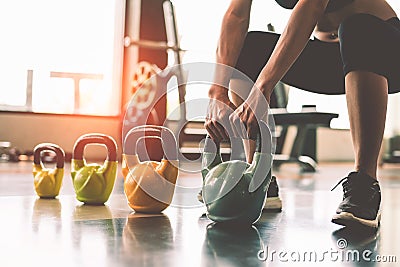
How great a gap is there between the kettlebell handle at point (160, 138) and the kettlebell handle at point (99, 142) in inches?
4.6

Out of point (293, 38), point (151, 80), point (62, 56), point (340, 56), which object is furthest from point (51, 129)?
point (293, 38)

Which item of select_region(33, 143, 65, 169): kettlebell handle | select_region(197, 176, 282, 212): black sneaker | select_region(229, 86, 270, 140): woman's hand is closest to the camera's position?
select_region(229, 86, 270, 140): woman's hand

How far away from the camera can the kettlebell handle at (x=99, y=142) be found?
1.34 metres

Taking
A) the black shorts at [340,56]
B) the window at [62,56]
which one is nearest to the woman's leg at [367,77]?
the black shorts at [340,56]

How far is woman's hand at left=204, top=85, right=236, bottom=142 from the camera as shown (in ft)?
3.34

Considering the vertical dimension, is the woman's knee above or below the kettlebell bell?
above

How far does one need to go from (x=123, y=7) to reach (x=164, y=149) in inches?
130

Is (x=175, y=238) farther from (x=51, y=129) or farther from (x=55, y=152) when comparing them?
(x=51, y=129)

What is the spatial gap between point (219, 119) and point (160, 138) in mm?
236

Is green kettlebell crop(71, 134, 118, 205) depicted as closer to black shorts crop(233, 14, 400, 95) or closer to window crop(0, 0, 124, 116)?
black shorts crop(233, 14, 400, 95)

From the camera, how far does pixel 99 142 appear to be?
1.45 metres

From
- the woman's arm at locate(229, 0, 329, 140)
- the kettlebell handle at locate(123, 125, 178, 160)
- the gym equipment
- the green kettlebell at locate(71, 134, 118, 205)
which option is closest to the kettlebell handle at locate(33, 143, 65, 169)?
the green kettlebell at locate(71, 134, 118, 205)

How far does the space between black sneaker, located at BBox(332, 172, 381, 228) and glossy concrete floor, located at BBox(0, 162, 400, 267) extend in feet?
0.08

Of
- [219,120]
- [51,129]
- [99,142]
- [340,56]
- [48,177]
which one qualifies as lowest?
[51,129]
